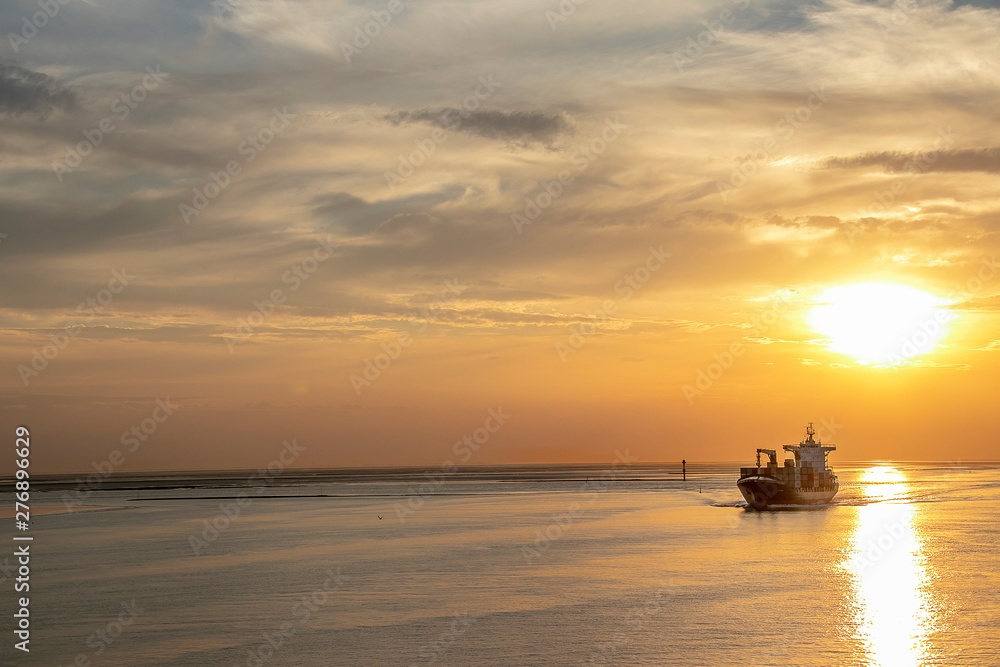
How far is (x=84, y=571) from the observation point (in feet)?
129

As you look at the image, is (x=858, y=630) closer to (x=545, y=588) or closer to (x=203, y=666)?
(x=545, y=588)

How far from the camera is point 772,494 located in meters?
89.1

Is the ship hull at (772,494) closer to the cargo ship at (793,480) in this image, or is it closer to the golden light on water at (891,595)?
the cargo ship at (793,480)

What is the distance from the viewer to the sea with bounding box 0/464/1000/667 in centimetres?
2331

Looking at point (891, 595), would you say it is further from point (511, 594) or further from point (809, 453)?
point (809, 453)

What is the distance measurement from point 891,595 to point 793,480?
65560mm

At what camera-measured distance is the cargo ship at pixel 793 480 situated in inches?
3509

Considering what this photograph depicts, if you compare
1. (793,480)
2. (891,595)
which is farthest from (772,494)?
(891,595)

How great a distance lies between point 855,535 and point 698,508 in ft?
93.3

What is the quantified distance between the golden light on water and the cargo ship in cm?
2800

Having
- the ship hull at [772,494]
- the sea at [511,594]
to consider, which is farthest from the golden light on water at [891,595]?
the ship hull at [772,494]

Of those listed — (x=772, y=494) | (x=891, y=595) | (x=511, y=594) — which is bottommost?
(x=772, y=494)

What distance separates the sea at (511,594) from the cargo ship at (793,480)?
24.3 m

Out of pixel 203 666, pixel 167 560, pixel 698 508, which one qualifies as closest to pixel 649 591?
pixel 203 666
